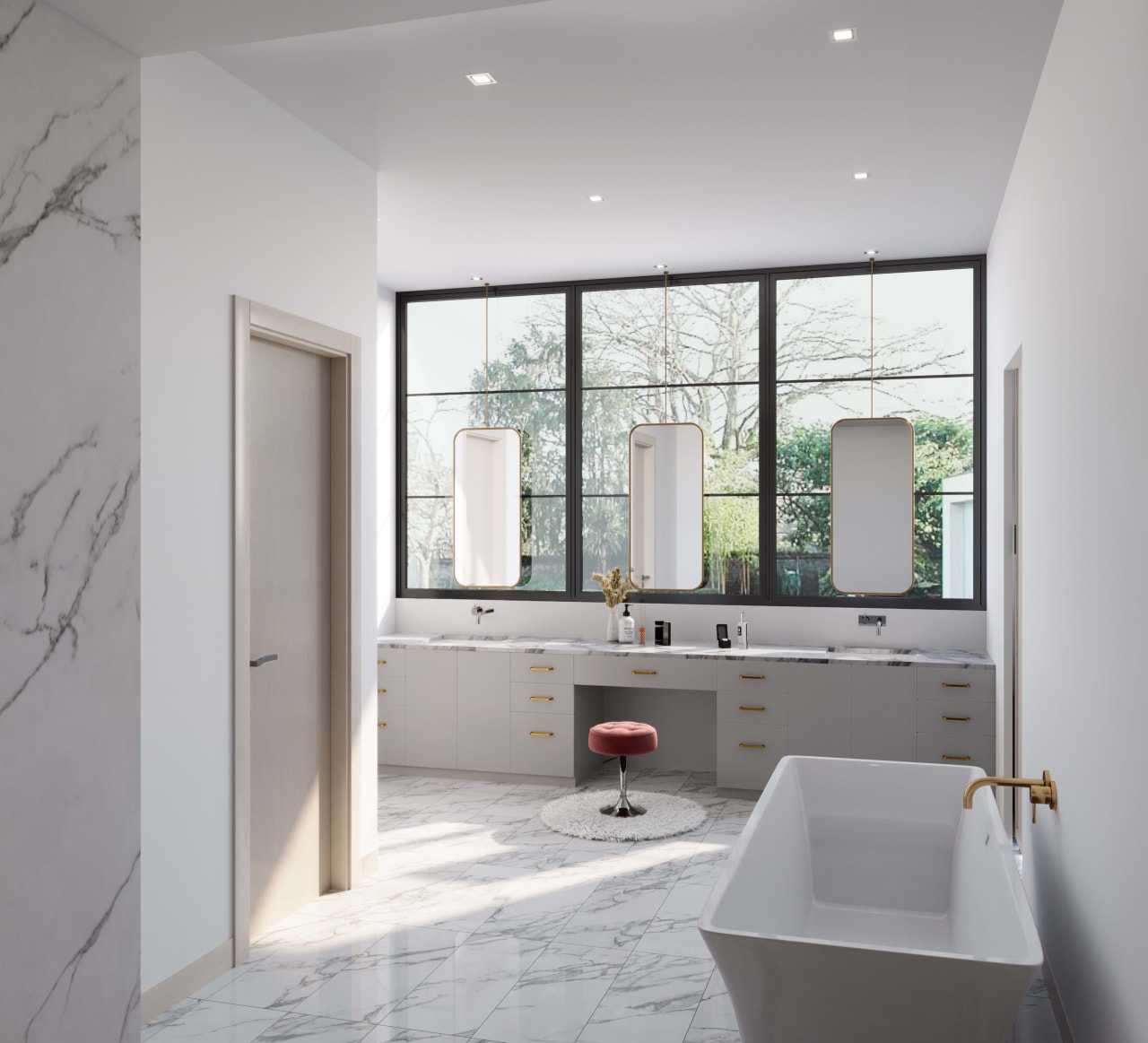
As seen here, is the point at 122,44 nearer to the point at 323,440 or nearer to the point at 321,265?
the point at 321,265

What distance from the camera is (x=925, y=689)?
4.93m

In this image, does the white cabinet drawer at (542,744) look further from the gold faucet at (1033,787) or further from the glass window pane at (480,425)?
the gold faucet at (1033,787)

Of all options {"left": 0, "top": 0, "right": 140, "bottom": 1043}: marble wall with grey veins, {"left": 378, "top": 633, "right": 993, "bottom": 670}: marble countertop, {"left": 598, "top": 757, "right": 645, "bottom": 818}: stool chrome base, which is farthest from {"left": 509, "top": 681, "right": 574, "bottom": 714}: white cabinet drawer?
{"left": 0, "top": 0, "right": 140, "bottom": 1043}: marble wall with grey veins

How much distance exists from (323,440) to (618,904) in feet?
6.61

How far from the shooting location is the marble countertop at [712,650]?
5008 mm

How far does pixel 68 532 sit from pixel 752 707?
12.1 ft

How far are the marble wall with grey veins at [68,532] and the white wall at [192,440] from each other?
1.70 feet

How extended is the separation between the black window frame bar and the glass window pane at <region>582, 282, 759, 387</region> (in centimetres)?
5

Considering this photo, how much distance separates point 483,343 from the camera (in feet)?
20.3

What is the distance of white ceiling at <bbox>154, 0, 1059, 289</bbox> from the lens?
2.91 m

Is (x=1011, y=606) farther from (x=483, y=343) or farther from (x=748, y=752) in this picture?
(x=483, y=343)

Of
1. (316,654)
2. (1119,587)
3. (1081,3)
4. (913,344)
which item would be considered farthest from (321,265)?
(913,344)

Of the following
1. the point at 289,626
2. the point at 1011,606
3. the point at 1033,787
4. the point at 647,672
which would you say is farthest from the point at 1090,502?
the point at 647,672

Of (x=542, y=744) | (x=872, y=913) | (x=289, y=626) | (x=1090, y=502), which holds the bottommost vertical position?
(x=872, y=913)
